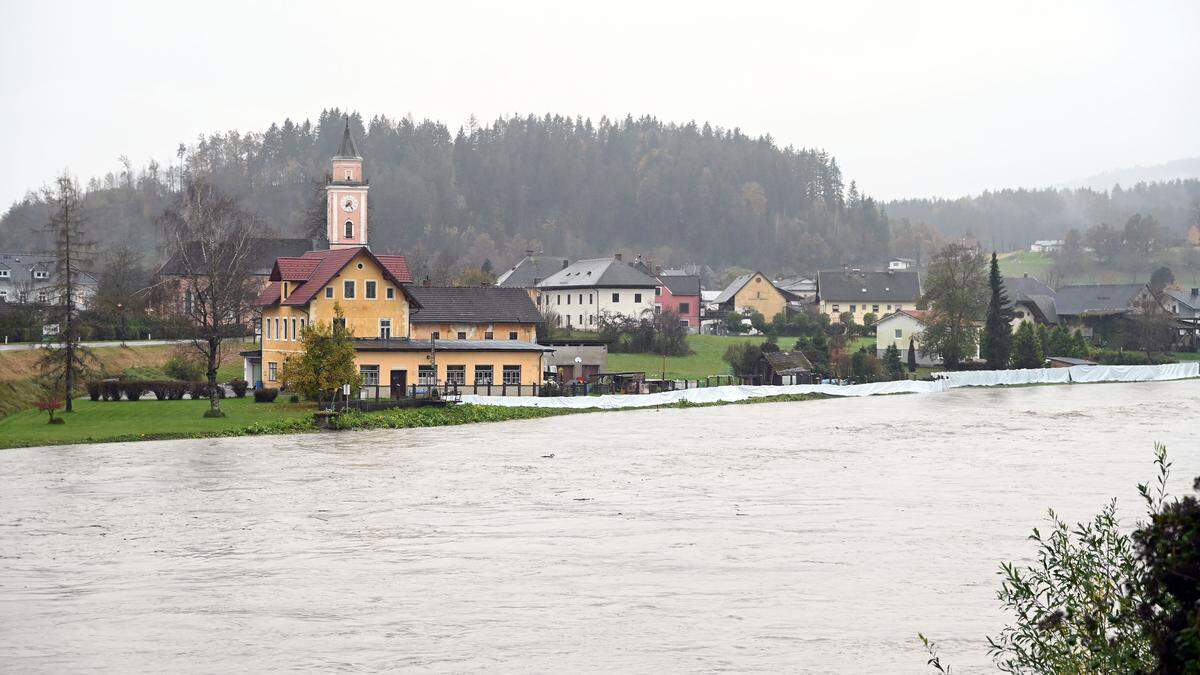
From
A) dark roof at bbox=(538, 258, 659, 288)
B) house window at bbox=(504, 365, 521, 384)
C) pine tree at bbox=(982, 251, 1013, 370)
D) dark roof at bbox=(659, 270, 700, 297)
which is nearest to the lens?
house window at bbox=(504, 365, 521, 384)

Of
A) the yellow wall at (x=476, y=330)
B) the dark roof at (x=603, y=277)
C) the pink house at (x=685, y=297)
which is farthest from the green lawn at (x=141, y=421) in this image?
the pink house at (x=685, y=297)

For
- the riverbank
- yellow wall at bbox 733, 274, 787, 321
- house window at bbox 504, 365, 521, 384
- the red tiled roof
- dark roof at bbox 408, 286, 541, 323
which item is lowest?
the riverbank

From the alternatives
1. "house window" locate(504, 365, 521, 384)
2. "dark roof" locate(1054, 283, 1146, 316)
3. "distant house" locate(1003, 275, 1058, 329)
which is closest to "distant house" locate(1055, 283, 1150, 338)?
"dark roof" locate(1054, 283, 1146, 316)

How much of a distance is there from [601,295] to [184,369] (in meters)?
39.7

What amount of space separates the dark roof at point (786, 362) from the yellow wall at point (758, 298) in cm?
4643

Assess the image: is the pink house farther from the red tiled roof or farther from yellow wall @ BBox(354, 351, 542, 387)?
yellow wall @ BBox(354, 351, 542, 387)

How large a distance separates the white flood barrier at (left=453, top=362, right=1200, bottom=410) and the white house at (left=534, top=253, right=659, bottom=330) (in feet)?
88.3

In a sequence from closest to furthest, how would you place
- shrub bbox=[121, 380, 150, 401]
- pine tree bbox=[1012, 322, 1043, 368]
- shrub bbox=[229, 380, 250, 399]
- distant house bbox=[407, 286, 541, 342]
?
shrub bbox=[121, 380, 150, 401], shrub bbox=[229, 380, 250, 399], distant house bbox=[407, 286, 541, 342], pine tree bbox=[1012, 322, 1043, 368]

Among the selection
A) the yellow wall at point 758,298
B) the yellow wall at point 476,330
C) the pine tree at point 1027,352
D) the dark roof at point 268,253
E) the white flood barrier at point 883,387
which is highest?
the dark roof at point 268,253

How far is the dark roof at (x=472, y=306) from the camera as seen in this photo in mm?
63688

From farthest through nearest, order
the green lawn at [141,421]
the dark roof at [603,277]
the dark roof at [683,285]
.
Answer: the dark roof at [683,285] < the dark roof at [603,277] < the green lawn at [141,421]

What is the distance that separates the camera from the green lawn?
3991 centimetres

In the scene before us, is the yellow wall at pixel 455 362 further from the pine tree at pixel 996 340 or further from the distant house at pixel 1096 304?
the distant house at pixel 1096 304

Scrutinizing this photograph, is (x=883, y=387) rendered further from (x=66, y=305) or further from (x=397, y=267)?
(x=66, y=305)
